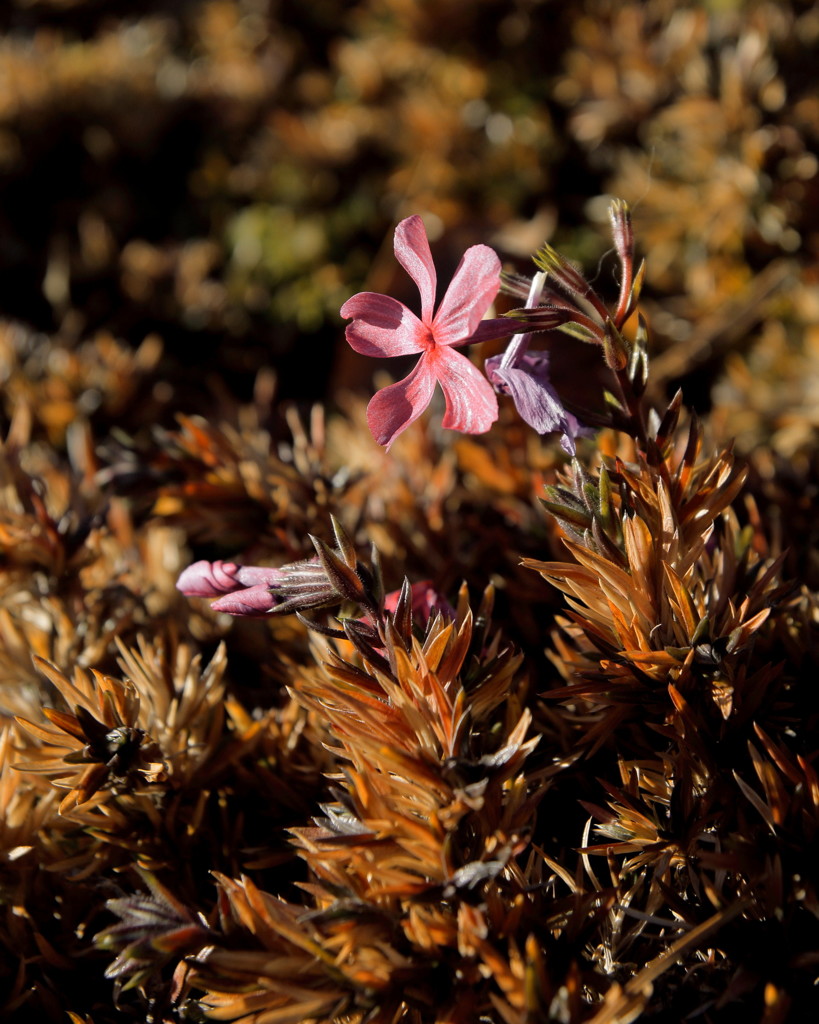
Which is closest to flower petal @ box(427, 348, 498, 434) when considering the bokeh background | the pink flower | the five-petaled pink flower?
the five-petaled pink flower

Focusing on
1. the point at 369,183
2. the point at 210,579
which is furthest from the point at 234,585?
the point at 369,183

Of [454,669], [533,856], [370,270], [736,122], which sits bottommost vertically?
[370,270]

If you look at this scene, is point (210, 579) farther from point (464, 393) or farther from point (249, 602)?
point (464, 393)

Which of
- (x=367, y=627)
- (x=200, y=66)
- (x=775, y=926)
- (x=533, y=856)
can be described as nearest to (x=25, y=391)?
(x=367, y=627)

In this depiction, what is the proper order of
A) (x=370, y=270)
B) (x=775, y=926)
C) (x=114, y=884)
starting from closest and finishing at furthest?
(x=775, y=926)
(x=114, y=884)
(x=370, y=270)

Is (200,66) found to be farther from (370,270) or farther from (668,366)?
(668,366)
